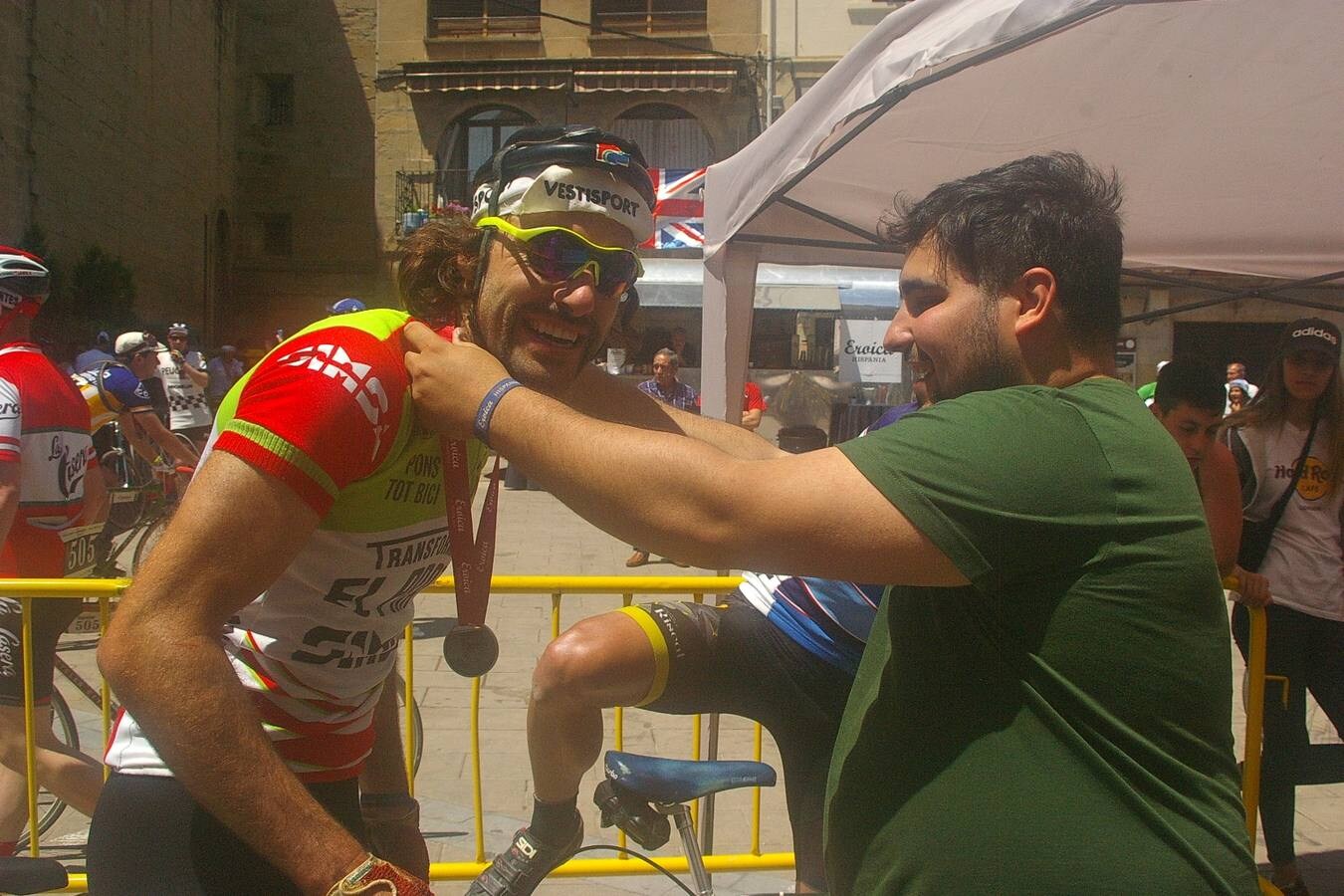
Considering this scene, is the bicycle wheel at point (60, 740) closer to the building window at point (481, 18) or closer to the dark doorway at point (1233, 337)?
the dark doorway at point (1233, 337)

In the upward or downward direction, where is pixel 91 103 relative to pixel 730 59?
downward

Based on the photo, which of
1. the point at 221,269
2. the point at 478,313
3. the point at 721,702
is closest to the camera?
the point at 478,313

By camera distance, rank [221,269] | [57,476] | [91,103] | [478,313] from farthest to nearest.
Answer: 1. [221,269]
2. [91,103]
3. [57,476]
4. [478,313]

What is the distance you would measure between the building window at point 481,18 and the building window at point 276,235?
6.66 metres

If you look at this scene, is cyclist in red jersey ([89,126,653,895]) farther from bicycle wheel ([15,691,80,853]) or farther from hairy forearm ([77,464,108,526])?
hairy forearm ([77,464,108,526])

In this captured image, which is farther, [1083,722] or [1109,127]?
[1109,127]

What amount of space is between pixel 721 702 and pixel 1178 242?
3.22 m

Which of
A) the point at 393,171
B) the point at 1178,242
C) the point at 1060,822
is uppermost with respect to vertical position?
the point at 393,171

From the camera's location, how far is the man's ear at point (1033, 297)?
144 centimetres

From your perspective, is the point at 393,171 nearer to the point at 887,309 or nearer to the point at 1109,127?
the point at 887,309

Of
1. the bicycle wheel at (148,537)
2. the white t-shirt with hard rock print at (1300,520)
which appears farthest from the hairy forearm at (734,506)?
Answer: the bicycle wheel at (148,537)

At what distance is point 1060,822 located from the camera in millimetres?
1311

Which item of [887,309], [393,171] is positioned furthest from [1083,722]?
[393,171]

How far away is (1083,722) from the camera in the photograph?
1.32 metres
